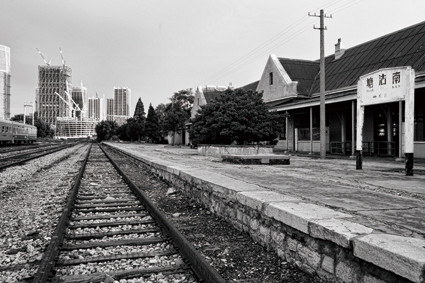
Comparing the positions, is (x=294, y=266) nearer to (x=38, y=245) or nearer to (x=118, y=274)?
(x=118, y=274)

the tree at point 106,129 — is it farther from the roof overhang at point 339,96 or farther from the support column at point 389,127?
the support column at point 389,127

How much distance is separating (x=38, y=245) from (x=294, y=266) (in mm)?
3104

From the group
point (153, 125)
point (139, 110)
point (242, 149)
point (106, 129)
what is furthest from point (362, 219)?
point (106, 129)

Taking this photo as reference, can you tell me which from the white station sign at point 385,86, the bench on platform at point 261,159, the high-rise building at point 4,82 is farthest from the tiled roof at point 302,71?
the high-rise building at point 4,82

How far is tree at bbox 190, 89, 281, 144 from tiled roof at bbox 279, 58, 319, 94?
967cm

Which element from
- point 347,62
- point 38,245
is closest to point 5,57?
point 347,62

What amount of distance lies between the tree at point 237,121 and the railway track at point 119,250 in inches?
461

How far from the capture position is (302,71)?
29953 mm

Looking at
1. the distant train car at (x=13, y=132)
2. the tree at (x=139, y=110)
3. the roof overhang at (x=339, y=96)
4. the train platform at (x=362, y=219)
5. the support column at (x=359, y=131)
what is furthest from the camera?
the tree at (x=139, y=110)

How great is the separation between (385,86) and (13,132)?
147 feet

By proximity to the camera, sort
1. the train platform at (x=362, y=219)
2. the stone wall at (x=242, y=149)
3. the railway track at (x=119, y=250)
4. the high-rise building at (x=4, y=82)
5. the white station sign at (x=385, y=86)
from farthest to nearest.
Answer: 1. the high-rise building at (x=4, y=82)
2. the stone wall at (x=242, y=149)
3. the white station sign at (x=385, y=86)
4. the railway track at (x=119, y=250)
5. the train platform at (x=362, y=219)

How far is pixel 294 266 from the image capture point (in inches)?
138

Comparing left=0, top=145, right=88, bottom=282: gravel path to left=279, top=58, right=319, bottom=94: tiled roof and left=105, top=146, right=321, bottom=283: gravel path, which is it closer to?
left=105, top=146, right=321, bottom=283: gravel path

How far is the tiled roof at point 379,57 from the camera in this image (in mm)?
19469
